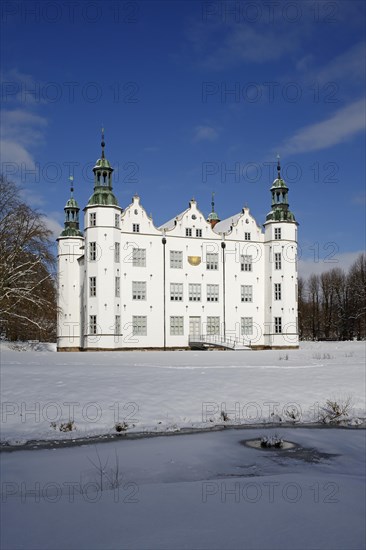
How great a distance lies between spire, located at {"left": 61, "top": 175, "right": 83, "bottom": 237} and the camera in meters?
58.1

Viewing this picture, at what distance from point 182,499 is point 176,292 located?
148ft

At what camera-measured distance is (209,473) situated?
9.31m

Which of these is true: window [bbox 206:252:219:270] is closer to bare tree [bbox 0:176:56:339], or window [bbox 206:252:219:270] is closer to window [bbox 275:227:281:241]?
window [bbox 275:227:281:241]

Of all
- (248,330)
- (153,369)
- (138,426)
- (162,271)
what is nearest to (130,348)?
(162,271)

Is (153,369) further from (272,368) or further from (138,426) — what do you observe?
(138,426)

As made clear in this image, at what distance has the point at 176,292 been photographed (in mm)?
51844

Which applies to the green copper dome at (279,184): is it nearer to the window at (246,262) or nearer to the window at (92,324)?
the window at (246,262)

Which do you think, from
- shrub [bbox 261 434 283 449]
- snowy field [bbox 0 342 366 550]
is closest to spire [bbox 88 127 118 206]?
snowy field [bbox 0 342 366 550]

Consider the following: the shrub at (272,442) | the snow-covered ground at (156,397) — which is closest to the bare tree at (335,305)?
the snow-covered ground at (156,397)

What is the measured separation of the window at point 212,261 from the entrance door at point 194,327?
551cm

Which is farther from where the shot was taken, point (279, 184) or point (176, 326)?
point (279, 184)

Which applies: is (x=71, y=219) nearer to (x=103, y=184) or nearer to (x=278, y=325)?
(x=103, y=184)

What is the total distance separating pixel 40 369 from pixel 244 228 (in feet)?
122

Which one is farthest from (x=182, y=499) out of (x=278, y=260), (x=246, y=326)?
(x=278, y=260)
